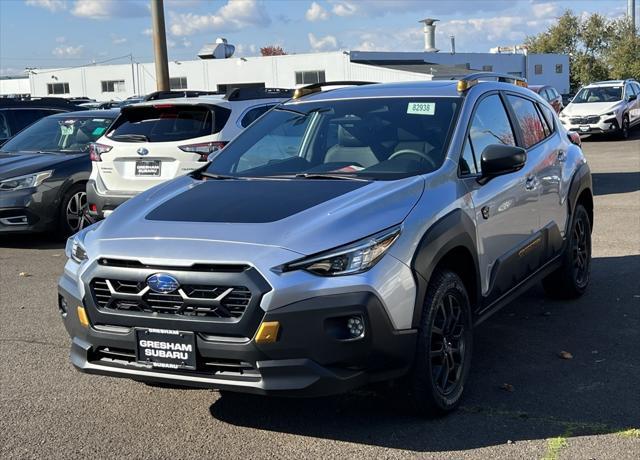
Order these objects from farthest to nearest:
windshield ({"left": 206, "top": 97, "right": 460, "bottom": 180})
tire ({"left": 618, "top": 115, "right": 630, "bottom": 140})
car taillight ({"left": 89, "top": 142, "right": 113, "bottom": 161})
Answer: tire ({"left": 618, "top": 115, "right": 630, "bottom": 140}) → car taillight ({"left": 89, "top": 142, "right": 113, "bottom": 161}) → windshield ({"left": 206, "top": 97, "right": 460, "bottom": 180})

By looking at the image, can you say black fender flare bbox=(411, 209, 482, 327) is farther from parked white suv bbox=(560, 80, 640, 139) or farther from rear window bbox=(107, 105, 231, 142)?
parked white suv bbox=(560, 80, 640, 139)

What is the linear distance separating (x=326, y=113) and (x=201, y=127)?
305 cm

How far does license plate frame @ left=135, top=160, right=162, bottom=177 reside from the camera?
804 centimetres

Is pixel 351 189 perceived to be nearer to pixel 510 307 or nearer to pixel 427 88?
pixel 427 88

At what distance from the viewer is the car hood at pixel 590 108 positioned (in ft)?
77.8

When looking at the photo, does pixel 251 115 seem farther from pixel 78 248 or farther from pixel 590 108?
pixel 590 108

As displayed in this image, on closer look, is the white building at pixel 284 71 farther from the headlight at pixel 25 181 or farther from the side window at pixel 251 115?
the headlight at pixel 25 181

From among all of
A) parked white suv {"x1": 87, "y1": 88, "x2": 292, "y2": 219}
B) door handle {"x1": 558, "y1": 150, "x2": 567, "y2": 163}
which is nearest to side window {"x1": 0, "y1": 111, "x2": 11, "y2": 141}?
parked white suv {"x1": 87, "y1": 88, "x2": 292, "y2": 219}

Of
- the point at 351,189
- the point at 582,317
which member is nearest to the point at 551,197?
the point at 582,317

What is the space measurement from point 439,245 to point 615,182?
37.2ft

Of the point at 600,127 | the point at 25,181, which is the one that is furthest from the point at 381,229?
the point at 600,127

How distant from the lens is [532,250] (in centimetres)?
545

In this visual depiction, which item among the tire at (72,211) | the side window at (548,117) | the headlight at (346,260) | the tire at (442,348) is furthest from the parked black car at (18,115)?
the headlight at (346,260)

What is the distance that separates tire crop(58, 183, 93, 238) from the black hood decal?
5653 millimetres
